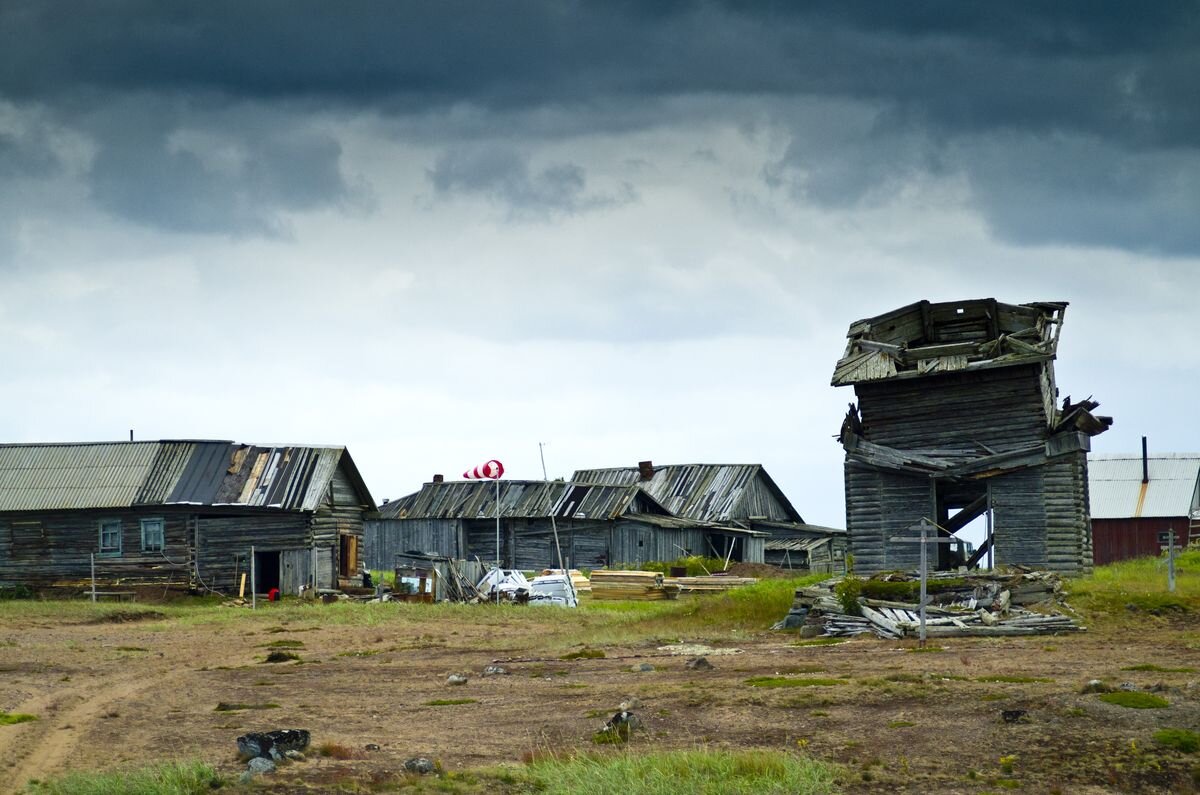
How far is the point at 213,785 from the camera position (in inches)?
555

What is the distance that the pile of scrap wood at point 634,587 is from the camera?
48.9 meters

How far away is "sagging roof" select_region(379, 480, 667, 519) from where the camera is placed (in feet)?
211

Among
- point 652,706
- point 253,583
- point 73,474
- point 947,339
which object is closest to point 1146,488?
point 947,339

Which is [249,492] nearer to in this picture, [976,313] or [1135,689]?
[976,313]

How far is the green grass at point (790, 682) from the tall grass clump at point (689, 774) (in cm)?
574

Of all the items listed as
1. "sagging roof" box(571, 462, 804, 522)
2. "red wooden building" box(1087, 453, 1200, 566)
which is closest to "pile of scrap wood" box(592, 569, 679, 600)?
"sagging roof" box(571, 462, 804, 522)

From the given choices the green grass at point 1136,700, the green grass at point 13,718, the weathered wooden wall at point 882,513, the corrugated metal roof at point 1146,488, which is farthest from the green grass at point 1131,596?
the corrugated metal roof at point 1146,488

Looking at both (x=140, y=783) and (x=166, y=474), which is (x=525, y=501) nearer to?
(x=166, y=474)

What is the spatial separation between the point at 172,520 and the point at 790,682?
108 ft

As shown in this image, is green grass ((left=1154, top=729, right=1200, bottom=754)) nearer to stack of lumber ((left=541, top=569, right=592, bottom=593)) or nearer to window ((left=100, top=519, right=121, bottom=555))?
stack of lumber ((left=541, top=569, right=592, bottom=593))

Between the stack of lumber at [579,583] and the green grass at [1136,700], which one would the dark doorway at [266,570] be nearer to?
the stack of lumber at [579,583]

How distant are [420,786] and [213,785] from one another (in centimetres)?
215

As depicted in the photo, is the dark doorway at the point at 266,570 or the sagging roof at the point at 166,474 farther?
the dark doorway at the point at 266,570

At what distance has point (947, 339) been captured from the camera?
129ft
